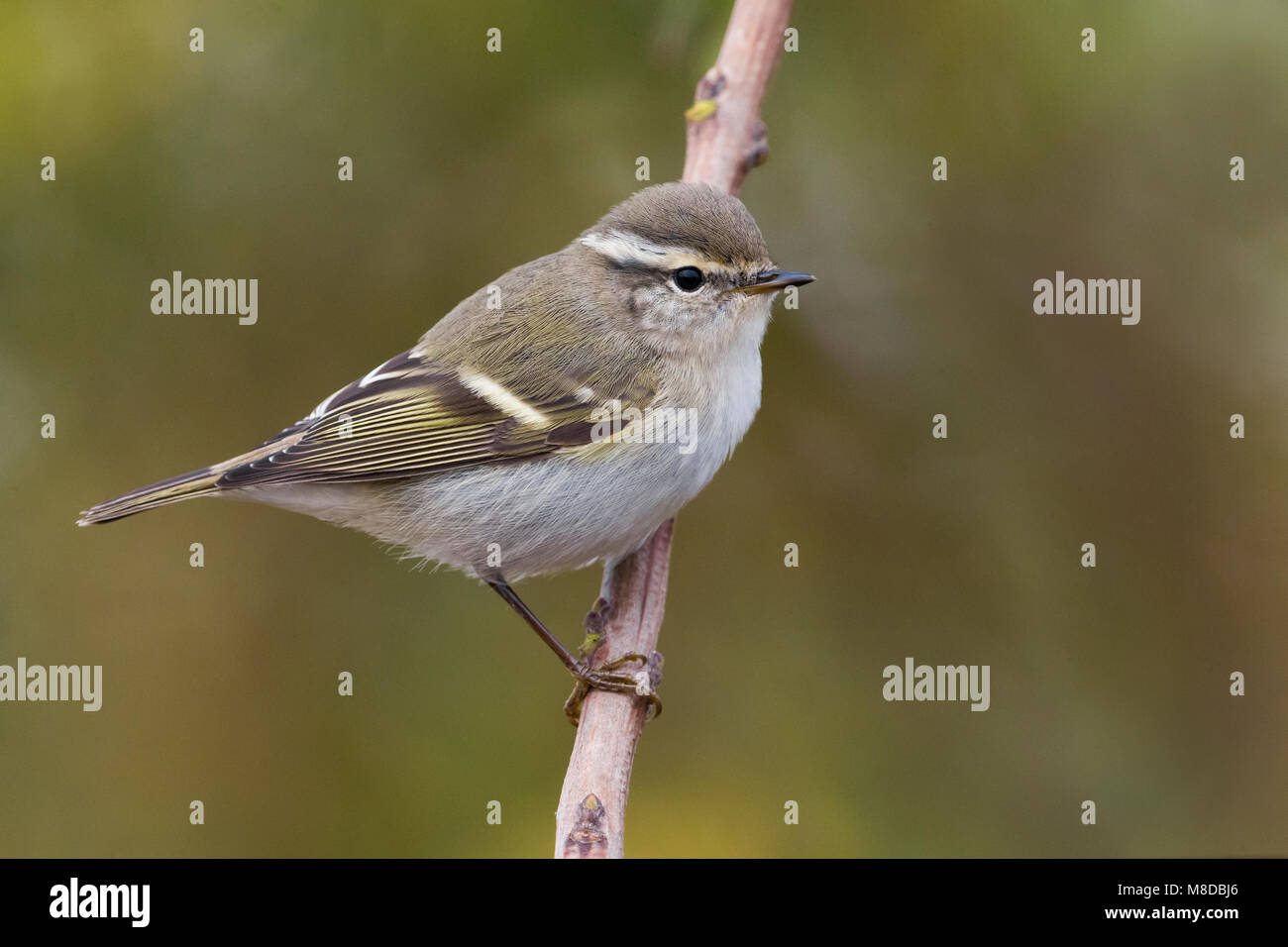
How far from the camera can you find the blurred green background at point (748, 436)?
3426mm

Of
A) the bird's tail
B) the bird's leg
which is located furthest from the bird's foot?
the bird's tail

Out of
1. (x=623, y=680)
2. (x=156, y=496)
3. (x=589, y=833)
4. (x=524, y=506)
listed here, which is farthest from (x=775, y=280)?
(x=156, y=496)

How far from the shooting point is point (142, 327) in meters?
3.73

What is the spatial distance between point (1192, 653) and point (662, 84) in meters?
2.46

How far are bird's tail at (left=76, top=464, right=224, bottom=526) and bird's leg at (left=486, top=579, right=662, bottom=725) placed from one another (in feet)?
3.06

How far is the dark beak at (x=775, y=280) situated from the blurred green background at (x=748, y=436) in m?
0.61

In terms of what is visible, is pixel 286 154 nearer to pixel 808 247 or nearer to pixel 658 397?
pixel 658 397

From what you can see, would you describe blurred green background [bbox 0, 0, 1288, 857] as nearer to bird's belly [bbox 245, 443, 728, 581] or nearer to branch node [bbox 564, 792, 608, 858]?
bird's belly [bbox 245, 443, 728, 581]

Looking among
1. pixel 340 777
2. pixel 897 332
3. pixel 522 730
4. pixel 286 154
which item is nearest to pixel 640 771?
pixel 522 730

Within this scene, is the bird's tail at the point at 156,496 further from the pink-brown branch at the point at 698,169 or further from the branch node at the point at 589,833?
the branch node at the point at 589,833

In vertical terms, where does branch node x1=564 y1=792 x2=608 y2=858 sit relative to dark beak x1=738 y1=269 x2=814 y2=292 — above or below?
below

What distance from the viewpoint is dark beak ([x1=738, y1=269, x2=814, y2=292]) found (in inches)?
129

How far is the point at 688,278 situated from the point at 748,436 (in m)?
1.00

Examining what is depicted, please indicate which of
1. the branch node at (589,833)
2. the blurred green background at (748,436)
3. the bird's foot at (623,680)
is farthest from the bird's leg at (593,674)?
the branch node at (589,833)
